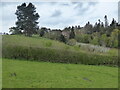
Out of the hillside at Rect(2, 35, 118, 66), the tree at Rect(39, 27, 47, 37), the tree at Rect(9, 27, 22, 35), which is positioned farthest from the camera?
the tree at Rect(39, 27, 47, 37)

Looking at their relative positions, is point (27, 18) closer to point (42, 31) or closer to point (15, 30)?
point (15, 30)

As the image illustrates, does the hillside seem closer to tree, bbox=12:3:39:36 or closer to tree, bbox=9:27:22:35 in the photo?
tree, bbox=12:3:39:36

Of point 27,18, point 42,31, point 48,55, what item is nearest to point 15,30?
point 27,18

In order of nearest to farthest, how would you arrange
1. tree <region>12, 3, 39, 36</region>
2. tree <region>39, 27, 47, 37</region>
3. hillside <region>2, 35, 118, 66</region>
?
1. hillside <region>2, 35, 118, 66</region>
2. tree <region>12, 3, 39, 36</region>
3. tree <region>39, 27, 47, 37</region>

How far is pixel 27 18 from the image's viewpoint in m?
34.0

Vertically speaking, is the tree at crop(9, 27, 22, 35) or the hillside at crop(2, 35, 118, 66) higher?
the tree at crop(9, 27, 22, 35)

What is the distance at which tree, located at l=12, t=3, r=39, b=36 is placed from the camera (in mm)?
32250

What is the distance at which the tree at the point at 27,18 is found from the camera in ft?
106

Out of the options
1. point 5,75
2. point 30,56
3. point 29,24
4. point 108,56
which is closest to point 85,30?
point 29,24

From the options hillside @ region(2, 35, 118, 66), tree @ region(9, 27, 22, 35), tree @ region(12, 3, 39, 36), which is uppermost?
tree @ region(12, 3, 39, 36)

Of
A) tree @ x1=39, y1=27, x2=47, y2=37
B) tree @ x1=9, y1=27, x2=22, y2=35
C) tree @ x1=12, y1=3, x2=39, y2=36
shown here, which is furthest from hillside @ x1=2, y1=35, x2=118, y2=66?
tree @ x1=39, y1=27, x2=47, y2=37

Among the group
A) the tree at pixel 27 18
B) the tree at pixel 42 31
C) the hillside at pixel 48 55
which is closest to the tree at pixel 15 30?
the tree at pixel 27 18

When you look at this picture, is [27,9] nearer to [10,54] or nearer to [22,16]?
[22,16]

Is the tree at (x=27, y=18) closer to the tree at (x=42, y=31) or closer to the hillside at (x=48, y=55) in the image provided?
the tree at (x=42, y=31)
